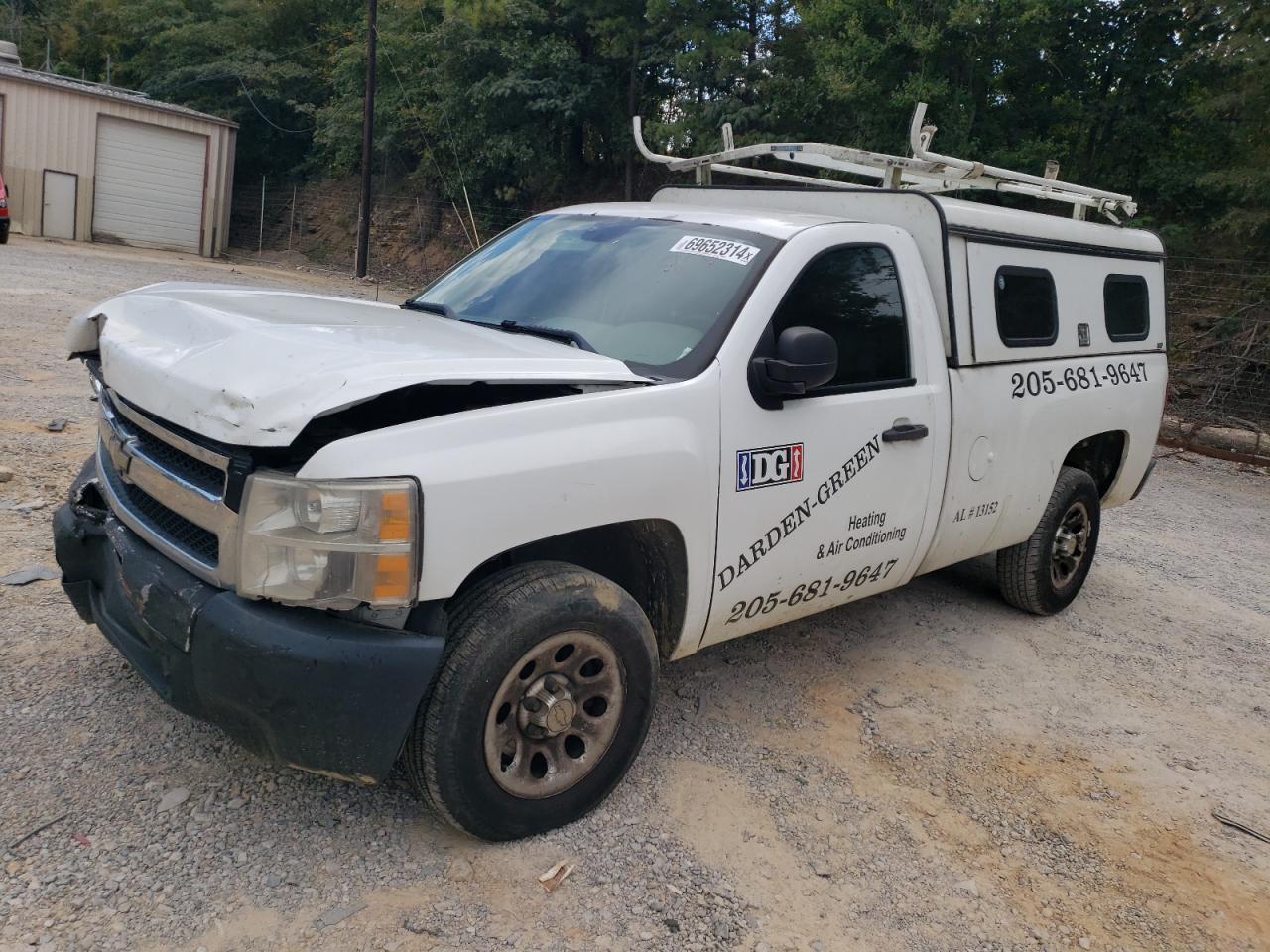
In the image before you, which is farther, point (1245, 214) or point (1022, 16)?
point (1022, 16)

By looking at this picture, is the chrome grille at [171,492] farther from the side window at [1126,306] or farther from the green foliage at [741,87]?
the green foliage at [741,87]

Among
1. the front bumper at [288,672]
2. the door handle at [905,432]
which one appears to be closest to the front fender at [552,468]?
the front bumper at [288,672]

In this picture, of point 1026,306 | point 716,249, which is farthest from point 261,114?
point 716,249

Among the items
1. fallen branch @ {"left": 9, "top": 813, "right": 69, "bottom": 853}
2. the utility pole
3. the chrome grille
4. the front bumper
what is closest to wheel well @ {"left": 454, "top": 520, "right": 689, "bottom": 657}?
the front bumper

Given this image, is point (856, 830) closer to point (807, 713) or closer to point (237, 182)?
point (807, 713)

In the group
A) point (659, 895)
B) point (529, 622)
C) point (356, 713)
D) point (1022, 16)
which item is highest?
point (1022, 16)

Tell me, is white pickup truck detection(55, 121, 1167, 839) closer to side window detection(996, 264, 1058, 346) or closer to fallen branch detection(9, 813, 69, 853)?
side window detection(996, 264, 1058, 346)

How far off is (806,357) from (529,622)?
124 centimetres

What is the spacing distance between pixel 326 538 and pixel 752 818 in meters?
1.64

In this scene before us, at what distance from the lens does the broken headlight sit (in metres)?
2.46

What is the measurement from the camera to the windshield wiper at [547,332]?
11.3 ft

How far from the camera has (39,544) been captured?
4.64 metres

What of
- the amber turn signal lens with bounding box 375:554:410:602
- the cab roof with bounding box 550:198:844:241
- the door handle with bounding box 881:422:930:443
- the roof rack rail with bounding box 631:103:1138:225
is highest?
the roof rack rail with bounding box 631:103:1138:225

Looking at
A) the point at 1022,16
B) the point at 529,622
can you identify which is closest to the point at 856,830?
the point at 529,622
